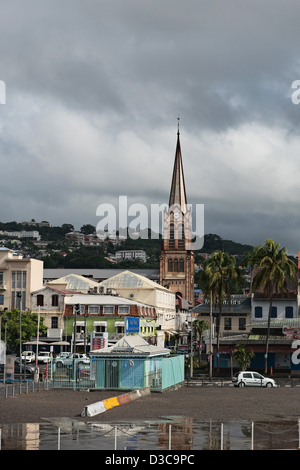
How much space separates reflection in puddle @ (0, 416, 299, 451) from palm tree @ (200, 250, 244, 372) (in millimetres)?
47727

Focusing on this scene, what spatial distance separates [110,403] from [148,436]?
1110 cm

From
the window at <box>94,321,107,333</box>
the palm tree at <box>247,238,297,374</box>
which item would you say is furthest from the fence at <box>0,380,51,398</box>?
the window at <box>94,321,107,333</box>

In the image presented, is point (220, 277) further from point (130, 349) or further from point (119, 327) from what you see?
point (130, 349)

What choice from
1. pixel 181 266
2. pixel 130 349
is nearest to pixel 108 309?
pixel 130 349

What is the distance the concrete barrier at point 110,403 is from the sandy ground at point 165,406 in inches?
12.6

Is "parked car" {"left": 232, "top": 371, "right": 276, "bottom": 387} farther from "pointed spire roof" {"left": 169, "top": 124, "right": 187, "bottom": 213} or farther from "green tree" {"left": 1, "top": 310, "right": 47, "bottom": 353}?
"pointed spire roof" {"left": 169, "top": 124, "right": 187, "bottom": 213}

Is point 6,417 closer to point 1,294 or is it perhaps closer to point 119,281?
point 1,294

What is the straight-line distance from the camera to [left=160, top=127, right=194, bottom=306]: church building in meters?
→ 182

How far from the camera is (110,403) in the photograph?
37594 mm

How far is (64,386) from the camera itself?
52.1 m

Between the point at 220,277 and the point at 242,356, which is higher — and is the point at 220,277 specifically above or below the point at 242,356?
above

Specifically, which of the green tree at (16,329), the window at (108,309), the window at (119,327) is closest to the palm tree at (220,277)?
the window at (119,327)

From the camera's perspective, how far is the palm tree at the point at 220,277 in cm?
7994

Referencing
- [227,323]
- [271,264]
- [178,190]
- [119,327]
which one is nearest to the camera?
[271,264]
